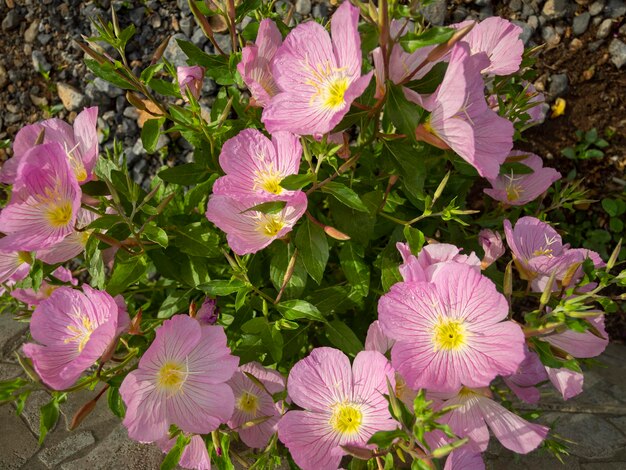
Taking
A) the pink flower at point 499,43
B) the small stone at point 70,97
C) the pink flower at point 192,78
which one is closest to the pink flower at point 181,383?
the pink flower at point 192,78

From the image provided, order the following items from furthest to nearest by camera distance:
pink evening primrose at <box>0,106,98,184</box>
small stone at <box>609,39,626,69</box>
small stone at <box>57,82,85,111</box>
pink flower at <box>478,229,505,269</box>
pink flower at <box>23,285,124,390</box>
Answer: small stone at <box>57,82,85,111</box> < small stone at <box>609,39,626,69</box> < pink flower at <box>478,229,505,269</box> < pink evening primrose at <box>0,106,98,184</box> < pink flower at <box>23,285,124,390</box>

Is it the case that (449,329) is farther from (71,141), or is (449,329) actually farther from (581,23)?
(581,23)

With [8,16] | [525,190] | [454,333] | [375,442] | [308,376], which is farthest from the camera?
[8,16]

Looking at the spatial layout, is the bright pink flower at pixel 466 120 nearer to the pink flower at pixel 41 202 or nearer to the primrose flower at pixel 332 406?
the primrose flower at pixel 332 406

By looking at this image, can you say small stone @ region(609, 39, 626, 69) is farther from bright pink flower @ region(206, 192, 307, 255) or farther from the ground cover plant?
bright pink flower @ region(206, 192, 307, 255)

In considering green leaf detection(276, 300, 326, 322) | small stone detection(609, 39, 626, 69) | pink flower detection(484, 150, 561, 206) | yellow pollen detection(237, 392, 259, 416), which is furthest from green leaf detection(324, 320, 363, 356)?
small stone detection(609, 39, 626, 69)

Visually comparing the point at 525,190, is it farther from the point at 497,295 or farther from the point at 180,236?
the point at 180,236

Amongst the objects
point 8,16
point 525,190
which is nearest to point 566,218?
point 525,190
